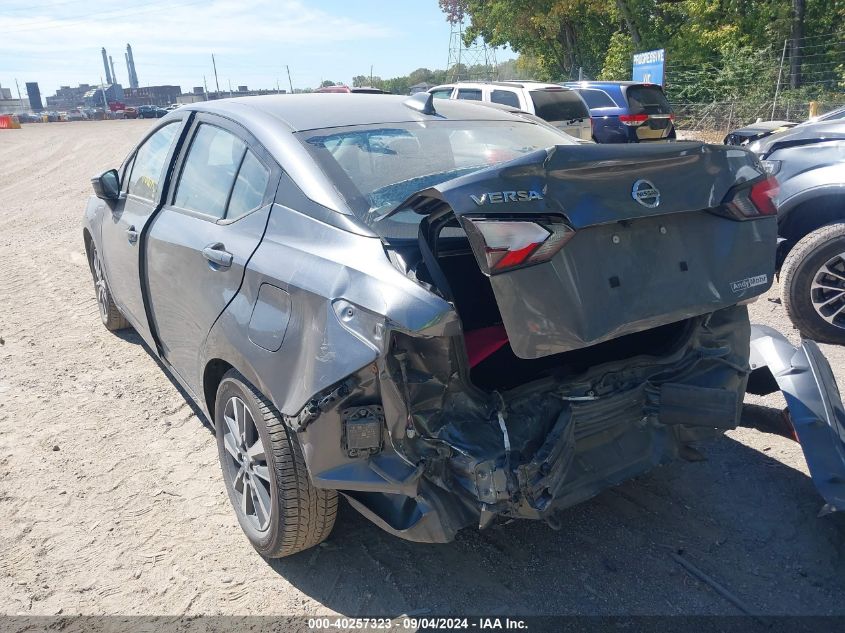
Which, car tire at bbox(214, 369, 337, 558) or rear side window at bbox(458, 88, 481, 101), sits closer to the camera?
car tire at bbox(214, 369, 337, 558)

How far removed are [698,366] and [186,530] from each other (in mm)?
2313

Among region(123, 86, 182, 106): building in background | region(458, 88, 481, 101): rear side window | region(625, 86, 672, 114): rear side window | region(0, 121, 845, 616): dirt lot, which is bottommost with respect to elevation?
region(0, 121, 845, 616): dirt lot

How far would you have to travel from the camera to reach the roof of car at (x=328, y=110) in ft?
10.2

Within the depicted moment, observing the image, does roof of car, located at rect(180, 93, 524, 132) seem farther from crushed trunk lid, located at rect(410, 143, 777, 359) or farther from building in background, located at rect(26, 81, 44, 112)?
building in background, located at rect(26, 81, 44, 112)

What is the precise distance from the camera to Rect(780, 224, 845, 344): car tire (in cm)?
480

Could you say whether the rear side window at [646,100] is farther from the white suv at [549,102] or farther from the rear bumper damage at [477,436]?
the rear bumper damage at [477,436]

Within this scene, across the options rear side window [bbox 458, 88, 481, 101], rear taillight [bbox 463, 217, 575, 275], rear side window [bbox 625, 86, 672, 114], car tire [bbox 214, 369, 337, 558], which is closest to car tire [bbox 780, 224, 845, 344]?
rear taillight [bbox 463, 217, 575, 275]

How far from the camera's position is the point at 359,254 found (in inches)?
93.2

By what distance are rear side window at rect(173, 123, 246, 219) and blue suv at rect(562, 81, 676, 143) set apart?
37.2 feet

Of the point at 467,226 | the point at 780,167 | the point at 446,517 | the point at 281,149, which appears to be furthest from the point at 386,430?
the point at 780,167

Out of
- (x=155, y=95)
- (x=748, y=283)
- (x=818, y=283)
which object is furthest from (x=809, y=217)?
(x=155, y=95)

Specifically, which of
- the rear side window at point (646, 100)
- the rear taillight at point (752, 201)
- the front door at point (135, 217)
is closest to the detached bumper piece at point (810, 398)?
the rear taillight at point (752, 201)

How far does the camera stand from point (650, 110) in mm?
13602

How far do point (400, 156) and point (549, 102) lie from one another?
31.4 ft
